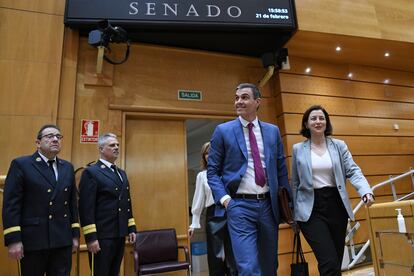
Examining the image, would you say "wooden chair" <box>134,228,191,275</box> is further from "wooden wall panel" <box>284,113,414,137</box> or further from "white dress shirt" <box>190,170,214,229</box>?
"wooden wall panel" <box>284,113,414,137</box>

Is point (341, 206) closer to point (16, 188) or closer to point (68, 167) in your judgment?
point (68, 167)

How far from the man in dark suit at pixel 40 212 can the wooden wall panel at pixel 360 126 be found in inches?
123

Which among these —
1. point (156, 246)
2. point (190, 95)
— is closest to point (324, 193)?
point (156, 246)

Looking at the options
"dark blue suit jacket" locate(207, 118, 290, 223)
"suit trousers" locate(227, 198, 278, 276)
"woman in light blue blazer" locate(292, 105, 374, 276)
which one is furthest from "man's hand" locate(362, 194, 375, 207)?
"suit trousers" locate(227, 198, 278, 276)

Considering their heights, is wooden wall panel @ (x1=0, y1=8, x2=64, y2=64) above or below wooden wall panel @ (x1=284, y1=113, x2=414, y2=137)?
above

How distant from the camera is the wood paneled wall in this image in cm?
463

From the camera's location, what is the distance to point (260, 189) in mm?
1803

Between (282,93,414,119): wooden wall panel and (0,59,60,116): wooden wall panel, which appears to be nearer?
(0,59,60,116): wooden wall panel

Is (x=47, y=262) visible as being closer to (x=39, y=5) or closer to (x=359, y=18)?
(x=39, y=5)

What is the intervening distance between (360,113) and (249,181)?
156 inches

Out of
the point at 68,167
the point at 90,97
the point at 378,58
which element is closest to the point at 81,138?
the point at 90,97

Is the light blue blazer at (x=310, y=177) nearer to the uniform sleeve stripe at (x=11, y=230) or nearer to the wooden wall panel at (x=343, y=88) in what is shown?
the uniform sleeve stripe at (x=11, y=230)

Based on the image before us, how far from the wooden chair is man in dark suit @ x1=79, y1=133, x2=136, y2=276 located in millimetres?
939

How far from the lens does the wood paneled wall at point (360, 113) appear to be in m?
4.63
